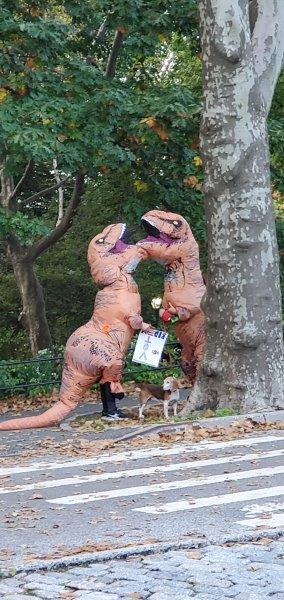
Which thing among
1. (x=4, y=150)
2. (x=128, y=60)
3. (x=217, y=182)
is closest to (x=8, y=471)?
(x=217, y=182)

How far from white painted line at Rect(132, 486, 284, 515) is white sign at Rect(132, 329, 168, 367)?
5954 millimetres

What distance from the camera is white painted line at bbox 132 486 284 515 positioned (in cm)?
866

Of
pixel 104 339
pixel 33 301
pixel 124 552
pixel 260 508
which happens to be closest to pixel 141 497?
pixel 260 508

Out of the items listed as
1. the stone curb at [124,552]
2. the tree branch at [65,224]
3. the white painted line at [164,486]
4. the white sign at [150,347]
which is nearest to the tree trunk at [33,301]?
the tree branch at [65,224]

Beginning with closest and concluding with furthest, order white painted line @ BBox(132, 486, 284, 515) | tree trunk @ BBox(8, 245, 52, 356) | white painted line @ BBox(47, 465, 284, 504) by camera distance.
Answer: white painted line @ BBox(132, 486, 284, 515) < white painted line @ BBox(47, 465, 284, 504) < tree trunk @ BBox(8, 245, 52, 356)

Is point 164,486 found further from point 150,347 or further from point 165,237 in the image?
point 165,237

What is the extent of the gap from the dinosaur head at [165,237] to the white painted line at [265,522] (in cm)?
805

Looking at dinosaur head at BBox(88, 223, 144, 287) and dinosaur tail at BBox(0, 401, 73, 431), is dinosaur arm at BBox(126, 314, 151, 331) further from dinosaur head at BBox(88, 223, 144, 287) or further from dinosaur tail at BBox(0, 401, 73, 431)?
dinosaur tail at BBox(0, 401, 73, 431)

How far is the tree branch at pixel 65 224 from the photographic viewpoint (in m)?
23.8

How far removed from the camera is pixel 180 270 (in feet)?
52.3

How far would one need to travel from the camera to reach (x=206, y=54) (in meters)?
14.7

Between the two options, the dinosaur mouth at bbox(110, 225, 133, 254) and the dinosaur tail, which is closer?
the dinosaur tail

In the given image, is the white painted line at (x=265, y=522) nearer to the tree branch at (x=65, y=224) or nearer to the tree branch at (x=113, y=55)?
the tree branch at (x=113, y=55)

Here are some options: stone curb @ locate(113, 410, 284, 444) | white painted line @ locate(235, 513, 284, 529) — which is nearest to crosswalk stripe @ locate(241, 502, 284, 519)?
white painted line @ locate(235, 513, 284, 529)
